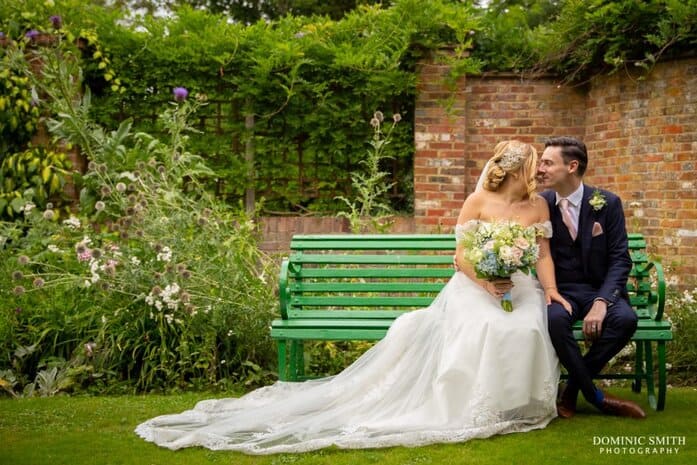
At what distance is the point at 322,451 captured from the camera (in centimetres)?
376

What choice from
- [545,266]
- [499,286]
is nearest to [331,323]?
[499,286]

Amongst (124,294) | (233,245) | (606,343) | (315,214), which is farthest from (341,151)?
(606,343)

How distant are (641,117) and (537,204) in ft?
10.5

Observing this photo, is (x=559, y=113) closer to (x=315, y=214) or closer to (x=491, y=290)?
(x=315, y=214)

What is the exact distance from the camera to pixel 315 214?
7.87 metres

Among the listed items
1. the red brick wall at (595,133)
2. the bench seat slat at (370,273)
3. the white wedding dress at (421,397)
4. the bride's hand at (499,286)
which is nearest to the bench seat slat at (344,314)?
the bench seat slat at (370,273)

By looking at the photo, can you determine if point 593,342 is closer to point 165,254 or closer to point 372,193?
point 165,254

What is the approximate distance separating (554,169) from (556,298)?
744 mm

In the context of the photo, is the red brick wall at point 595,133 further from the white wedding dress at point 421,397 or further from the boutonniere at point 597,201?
the white wedding dress at point 421,397

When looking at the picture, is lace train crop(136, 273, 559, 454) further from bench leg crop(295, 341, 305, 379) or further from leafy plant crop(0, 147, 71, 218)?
leafy plant crop(0, 147, 71, 218)

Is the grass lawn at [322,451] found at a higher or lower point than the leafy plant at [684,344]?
lower

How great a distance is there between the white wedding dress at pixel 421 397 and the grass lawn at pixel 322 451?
0.26ft

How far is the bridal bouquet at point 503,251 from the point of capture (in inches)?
164

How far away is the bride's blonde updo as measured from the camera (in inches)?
178
